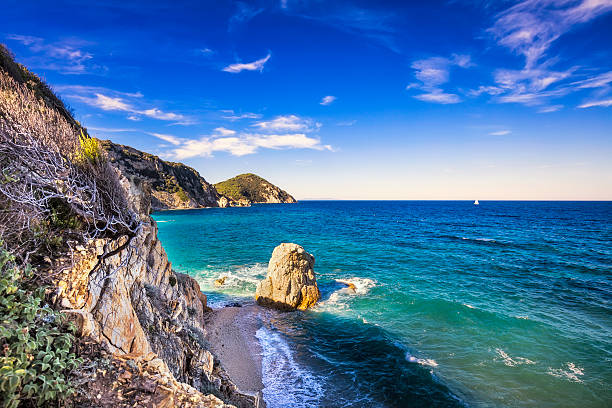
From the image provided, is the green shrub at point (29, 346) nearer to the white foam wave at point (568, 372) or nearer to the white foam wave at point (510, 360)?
the white foam wave at point (510, 360)

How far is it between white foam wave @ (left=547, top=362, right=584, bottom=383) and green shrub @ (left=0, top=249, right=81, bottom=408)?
19.7 meters

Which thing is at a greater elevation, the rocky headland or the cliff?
the rocky headland

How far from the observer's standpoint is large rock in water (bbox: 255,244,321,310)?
21234mm

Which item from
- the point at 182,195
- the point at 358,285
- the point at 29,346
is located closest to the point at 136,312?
the point at 29,346

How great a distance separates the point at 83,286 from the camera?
5570 millimetres

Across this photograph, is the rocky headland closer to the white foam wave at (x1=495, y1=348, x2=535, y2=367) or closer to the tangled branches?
the tangled branches

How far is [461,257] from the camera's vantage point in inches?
1414

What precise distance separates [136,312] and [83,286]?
239 centimetres

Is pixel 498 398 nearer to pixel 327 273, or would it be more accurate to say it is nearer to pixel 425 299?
pixel 425 299

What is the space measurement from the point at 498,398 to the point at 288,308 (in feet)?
44.8

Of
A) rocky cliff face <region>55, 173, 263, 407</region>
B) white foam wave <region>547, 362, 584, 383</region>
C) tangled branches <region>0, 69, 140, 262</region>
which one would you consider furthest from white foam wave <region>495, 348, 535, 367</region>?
tangled branches <region>0, 69, 140, 262</region>

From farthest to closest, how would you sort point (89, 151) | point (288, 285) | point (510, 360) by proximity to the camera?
point (288, 285) < point (510, 360) < point (89, 151)

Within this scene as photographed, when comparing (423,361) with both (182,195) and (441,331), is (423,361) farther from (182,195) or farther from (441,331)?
(182,195)

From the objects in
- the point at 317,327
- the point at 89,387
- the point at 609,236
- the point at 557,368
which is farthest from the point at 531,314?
the point at 609,236
